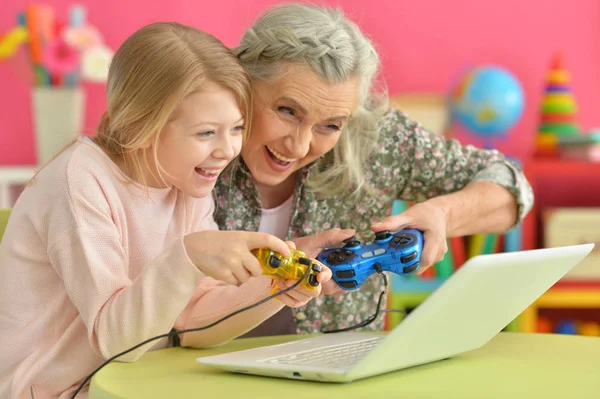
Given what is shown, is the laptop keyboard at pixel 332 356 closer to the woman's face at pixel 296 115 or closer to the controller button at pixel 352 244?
the controller button at pixel 352 244

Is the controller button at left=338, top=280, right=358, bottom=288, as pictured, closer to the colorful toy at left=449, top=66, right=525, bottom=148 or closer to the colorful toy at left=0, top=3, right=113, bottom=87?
the colorful toy at left=0, top=3, right=113, bottom=87

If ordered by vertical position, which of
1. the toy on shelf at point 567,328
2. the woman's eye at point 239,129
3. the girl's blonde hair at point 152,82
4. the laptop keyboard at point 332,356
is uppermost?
the girl's blonde hair at point 152,82

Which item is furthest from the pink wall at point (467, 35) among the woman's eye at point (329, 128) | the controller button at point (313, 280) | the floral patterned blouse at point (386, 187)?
the controller button at point (313, 280)

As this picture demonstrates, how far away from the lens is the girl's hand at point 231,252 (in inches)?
41.2

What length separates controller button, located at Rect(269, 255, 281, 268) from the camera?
1049 millimetres

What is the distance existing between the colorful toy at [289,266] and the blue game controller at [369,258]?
0.07 m

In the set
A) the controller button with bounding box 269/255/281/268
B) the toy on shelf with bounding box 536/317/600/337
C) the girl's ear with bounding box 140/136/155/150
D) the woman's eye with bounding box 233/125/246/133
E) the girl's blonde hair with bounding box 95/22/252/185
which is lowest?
the toy on shelf with bounding box 536/317/600/337

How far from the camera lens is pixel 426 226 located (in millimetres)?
1368

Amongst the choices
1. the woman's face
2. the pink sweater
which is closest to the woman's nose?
the woman's face

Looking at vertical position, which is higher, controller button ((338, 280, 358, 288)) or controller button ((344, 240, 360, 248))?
controller button ((344, 240, 360, 248))

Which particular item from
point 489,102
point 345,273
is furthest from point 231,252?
point 489,102

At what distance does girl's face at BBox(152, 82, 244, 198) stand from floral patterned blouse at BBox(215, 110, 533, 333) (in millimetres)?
362

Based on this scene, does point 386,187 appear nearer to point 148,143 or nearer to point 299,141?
point 299,141

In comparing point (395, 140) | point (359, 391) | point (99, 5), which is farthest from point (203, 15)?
point (359, 391)
